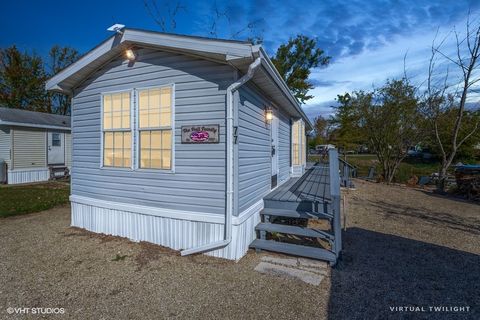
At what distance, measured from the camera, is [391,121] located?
1413 cm

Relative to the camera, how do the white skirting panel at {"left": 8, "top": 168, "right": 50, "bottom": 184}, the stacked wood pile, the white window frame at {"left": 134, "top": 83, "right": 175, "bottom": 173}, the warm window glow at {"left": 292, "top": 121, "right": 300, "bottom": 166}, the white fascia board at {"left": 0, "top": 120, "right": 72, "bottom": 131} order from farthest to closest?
the white skirting panel at {"left": 8, "top": 168, "right": 50, "bottom": 184} → the white fascia board at {"left": 0, "top": 120, "right": 72, "bottom": 131} → the stacked wood pile → the warm window glow at {"left": 292, "top": 121, "right": 300, "bottom": 166} → the white window frame at {"left": 134, "top": 83, "right": 175, "bottom": 173}

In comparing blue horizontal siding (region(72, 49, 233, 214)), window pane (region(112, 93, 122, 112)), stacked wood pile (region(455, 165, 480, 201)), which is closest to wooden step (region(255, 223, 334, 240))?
blue horizontal siding (region(72, 49, 233, 214))

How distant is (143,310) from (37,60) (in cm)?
3039

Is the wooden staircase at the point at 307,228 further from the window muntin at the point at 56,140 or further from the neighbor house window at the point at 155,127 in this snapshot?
the window muntin at the point at 56,140

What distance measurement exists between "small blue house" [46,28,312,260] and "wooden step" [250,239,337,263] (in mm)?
274

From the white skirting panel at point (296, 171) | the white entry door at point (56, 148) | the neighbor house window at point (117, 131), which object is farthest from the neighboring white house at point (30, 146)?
the white skirting panel at point (296, 171)

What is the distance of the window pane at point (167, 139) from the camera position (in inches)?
171

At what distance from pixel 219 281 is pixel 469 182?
1139 centimetres

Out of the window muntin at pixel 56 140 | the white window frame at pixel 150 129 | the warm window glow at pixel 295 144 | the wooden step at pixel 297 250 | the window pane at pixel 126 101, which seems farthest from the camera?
the window muntin at pixel 56 140

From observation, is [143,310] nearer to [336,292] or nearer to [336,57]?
[336,292]

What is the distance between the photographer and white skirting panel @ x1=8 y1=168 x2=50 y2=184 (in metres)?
12.0

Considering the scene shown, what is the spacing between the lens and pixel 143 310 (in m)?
2.73

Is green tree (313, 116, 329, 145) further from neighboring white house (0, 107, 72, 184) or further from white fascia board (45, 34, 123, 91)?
white fascia board (45, 34, 123, 91)

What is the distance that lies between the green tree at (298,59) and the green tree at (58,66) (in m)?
21.4
